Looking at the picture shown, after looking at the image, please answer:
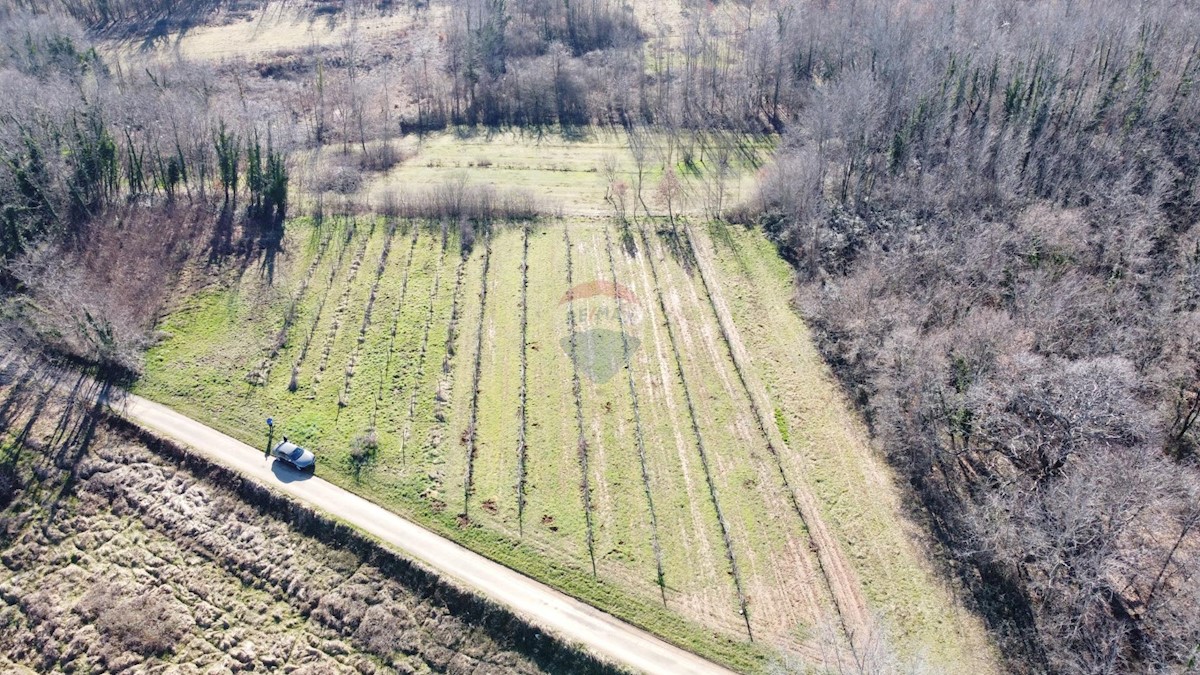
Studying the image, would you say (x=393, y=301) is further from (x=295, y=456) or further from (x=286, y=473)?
(x=286, y=473)

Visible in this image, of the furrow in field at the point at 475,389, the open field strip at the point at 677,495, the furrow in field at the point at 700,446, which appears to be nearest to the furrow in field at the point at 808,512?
the furrow in field at the point at 700,446

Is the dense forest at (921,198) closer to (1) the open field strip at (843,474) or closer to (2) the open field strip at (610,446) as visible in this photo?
(1) the open field strip at (843,474)

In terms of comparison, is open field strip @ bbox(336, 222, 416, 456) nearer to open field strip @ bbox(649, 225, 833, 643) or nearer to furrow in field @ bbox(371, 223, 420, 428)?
furrow in field @ bbox(371, 223, 420, 428)

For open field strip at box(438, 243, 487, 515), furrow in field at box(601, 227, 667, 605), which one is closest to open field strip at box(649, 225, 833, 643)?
furrow in field at box(601, 227, 667, 605)

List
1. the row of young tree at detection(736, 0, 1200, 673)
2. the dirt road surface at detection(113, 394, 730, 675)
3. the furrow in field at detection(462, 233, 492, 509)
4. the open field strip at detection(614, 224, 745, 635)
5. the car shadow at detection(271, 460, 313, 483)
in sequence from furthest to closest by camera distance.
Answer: the car shadow at detection(271, 460, 313, 483) < the furrow in field at detection(462, 233, 492, 509) < the open field strip at detection(614, 224, 745, 635) < the row of young tree at detection(736, 0, 1200, 673) < the dirt road surface at detection(113, 394, 730, 675)

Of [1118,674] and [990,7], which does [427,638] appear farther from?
[990,7]
